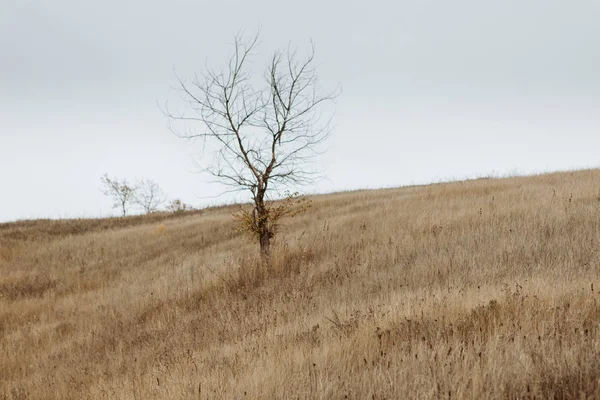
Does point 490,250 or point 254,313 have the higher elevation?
point 490,250

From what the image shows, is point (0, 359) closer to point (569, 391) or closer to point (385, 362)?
point (385, 362)

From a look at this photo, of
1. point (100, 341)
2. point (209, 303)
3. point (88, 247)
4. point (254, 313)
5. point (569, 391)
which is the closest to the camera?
point (569, 391)

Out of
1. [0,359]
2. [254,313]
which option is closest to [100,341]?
[0,359]

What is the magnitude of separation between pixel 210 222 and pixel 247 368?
15217mm

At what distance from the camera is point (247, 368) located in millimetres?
4070

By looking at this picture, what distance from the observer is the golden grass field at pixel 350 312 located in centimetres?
326

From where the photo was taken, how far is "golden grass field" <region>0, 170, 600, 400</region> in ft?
10.7

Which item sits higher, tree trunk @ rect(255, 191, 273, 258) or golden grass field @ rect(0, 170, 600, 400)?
tree trunk @ rect(255, 191, 273, 258)

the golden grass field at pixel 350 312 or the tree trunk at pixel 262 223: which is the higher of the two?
the tree trunk at pixel 262 223

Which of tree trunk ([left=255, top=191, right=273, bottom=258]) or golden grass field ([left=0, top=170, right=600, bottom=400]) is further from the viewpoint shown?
tree trunk ([left=255, top=191, right=273, bottom=258])

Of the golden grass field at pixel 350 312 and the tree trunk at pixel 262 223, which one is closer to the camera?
the golden grass field at pixel 350 312

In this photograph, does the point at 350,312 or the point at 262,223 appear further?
the point at 262,223

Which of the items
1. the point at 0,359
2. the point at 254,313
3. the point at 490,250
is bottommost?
the point at 0,359

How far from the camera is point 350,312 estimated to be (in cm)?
548
